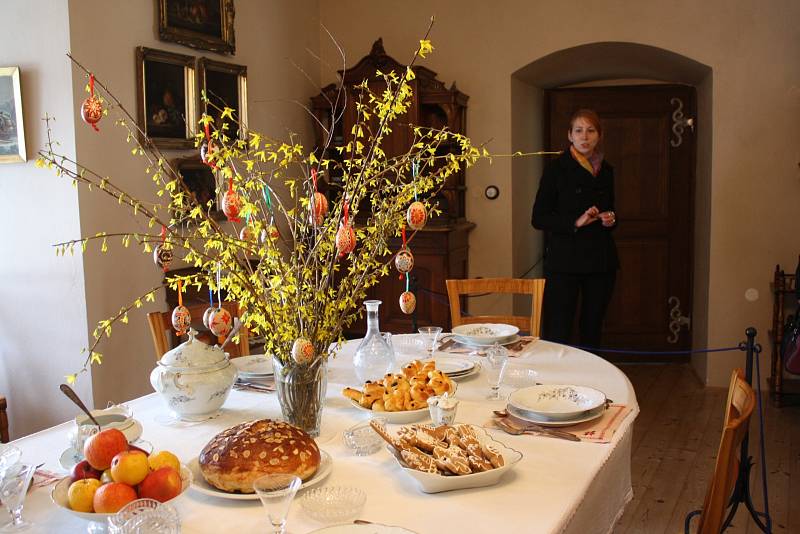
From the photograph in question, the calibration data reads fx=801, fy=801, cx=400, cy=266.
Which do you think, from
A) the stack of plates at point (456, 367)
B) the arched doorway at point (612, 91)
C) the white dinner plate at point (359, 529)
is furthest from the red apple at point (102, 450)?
the arched doorway at point (612, 91)

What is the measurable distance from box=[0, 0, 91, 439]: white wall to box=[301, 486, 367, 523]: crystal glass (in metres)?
2.32

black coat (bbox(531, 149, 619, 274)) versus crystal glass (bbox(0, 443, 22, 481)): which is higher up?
black coat (bbox(531, 149, 619, 274))

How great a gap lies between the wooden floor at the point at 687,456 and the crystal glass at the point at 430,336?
1.10 m

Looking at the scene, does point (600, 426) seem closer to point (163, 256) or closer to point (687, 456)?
point (163, 256)

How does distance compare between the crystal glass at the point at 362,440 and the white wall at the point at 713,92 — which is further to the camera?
the white wall at the point at 713,92

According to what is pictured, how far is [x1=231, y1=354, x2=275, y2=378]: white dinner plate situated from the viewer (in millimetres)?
2287

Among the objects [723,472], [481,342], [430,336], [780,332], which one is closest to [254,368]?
[430,336]

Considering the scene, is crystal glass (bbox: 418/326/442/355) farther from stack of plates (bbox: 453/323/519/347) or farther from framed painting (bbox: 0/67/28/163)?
framed painting (bbox: 0/67/28/163)

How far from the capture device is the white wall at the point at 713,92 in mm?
4559

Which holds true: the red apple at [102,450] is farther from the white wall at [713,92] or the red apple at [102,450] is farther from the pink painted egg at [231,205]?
the white wall at [713,92]

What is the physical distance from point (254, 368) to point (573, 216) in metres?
2.26

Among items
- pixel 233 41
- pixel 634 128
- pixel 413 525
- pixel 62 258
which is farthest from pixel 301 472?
pixel 634 128

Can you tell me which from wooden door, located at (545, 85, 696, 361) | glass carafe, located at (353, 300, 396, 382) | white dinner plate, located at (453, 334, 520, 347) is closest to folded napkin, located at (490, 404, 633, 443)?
glass carafe, located at (353, 300, 396, 382)

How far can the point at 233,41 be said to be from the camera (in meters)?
4.30
